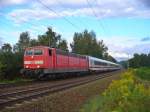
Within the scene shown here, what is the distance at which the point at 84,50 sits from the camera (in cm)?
13538

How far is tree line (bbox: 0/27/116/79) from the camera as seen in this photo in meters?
38.9

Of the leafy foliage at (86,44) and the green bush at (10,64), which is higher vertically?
the leafy foliage at (86,44)

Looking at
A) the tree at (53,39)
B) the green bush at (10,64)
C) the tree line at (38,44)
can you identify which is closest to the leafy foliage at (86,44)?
the tree line at (38,44)

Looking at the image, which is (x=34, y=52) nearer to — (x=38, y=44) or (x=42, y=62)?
(x=42, y=62)

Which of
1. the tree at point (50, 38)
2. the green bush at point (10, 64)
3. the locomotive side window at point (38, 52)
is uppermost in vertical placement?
the tree at point (50, 38)

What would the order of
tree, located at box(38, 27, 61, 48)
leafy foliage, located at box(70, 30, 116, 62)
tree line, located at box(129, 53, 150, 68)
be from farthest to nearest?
1. leafy foliage, located at box(70, 30, 116, 62)
2. tree line, located at box(129, 53, 150, 68)
3. tree, located at box(38, 27, 61, 48)

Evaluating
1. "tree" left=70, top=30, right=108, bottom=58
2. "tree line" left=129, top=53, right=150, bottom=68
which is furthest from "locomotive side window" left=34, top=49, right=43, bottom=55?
"tree" left=70, top=30, right=108, bottom=58

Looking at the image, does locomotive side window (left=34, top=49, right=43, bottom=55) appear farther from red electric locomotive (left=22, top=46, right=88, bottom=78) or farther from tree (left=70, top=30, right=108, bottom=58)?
tree (left=70, top=30, right=108, bottom=58)

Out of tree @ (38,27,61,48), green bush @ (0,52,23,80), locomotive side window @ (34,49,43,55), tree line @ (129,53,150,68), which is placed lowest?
green bush @ (0,52,23,80)

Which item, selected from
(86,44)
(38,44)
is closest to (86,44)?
(86,44)

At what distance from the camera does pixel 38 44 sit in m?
86.4

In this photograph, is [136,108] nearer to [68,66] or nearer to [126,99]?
[126,99]

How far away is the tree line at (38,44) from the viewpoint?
3888 cm

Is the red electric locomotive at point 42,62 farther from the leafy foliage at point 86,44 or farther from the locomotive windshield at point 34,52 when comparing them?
the leafy foliage at point 86,44
